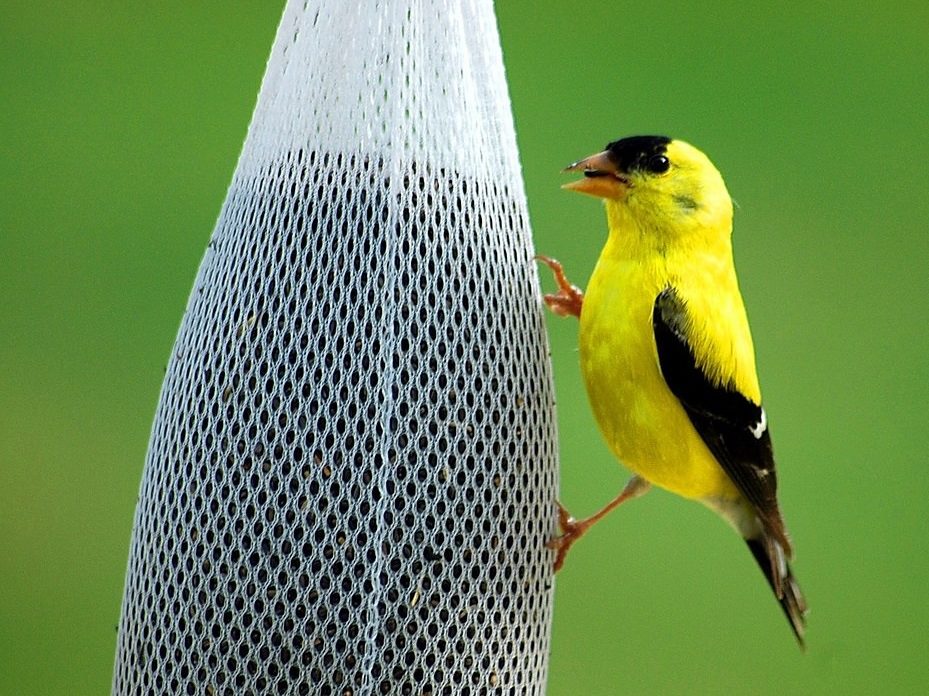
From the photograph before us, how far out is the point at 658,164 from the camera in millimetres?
2922

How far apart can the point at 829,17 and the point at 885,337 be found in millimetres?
1855

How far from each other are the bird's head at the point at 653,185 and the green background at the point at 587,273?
7.55 ft

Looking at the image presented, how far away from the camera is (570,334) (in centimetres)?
555

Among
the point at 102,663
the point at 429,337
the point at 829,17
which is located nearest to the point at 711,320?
the point at 429,337

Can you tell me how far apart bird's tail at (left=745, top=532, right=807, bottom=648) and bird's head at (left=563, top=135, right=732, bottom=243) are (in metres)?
0.80

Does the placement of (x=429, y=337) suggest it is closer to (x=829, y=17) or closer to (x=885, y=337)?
(x=885, y=337)

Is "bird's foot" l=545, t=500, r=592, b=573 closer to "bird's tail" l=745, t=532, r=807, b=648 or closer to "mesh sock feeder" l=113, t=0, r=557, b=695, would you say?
"mesh sock feeder" l=113, t=0, r=557, b=695

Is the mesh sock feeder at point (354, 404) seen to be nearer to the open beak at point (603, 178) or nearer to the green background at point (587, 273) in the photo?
the open beak at point (603, 178)

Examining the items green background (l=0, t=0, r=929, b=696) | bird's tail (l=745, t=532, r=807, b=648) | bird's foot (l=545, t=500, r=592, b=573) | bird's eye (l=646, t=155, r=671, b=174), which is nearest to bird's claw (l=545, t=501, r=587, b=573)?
bird's foot (l=545, t=500, r=592, b=573)

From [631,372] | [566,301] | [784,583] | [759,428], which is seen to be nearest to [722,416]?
[759,428]

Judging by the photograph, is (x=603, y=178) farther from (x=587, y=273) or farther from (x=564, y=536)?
(x=587, y=273)

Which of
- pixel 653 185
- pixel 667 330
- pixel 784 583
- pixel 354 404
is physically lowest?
pixel 784 583

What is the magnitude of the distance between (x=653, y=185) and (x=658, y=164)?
0.05 meters

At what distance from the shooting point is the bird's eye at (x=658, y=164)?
9.57ft
